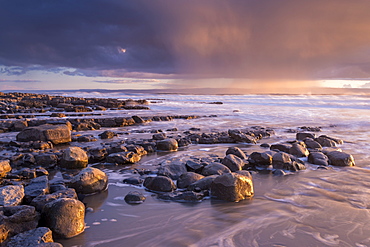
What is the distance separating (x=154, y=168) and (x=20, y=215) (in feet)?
10.2

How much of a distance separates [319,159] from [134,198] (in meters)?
4.29

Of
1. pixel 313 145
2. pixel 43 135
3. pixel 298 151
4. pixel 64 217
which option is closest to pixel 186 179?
pixel 64 217

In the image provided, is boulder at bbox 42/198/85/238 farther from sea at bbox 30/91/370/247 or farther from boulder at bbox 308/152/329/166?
boulder at bbox 308/152/329/166

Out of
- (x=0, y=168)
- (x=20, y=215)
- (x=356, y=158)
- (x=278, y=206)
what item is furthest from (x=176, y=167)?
(x=356, y=158)

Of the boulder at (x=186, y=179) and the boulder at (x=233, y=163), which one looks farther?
the boulder at (x=233, y=163)

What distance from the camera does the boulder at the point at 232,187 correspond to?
4105mm

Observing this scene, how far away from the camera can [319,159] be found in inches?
246

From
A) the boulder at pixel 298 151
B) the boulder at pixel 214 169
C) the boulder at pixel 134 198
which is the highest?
the boulder at pixel 298 151

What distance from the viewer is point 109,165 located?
6.20 meters

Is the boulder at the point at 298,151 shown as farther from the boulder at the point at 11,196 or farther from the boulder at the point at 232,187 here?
the boulder at the point at 11,196

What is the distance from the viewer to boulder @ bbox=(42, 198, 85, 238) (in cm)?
309

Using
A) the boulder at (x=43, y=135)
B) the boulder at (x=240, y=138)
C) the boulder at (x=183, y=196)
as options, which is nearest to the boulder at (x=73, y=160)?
the boulder at (x=183, y=196)

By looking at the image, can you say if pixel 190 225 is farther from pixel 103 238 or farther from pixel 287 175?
pixel 287 175

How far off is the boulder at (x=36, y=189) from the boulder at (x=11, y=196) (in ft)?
0.35
